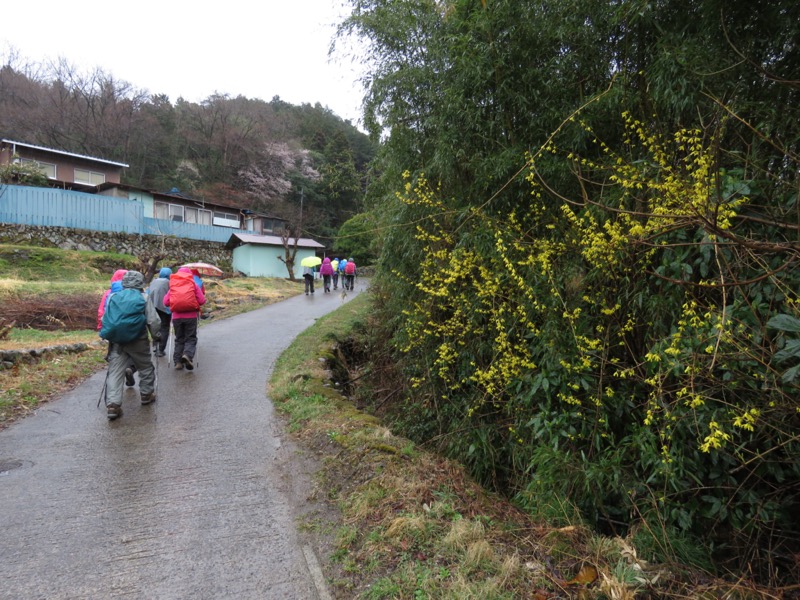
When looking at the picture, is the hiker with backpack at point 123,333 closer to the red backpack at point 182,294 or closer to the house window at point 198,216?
the red backpack at point 182,294

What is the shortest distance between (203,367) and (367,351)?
3281 mm

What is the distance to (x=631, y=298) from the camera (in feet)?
12.4

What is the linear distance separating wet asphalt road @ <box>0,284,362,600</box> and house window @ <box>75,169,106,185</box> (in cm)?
2594

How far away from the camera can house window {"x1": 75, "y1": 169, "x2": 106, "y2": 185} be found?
87.4ft

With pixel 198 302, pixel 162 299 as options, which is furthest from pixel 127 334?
pixel 162 299

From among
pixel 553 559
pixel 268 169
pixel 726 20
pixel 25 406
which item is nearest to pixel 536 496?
pixel 553 559

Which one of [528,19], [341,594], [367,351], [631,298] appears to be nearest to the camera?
[341,594]

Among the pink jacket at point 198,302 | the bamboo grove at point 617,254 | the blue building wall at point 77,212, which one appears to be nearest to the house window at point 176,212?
the blue building wall at point 77,212

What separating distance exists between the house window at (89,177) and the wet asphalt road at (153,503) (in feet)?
85.1

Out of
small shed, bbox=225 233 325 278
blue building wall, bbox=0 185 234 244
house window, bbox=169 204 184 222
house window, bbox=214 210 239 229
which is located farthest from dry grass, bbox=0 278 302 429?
house window, bbox=214 210 239 229

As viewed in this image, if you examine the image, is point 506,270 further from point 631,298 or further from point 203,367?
point 203,367

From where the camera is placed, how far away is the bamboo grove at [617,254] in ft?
9.89

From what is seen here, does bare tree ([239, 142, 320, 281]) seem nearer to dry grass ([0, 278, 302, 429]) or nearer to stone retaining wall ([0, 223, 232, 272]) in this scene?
stone retaining wall ([0, 223, 232, 272])

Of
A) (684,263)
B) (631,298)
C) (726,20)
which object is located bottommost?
(631,298)
